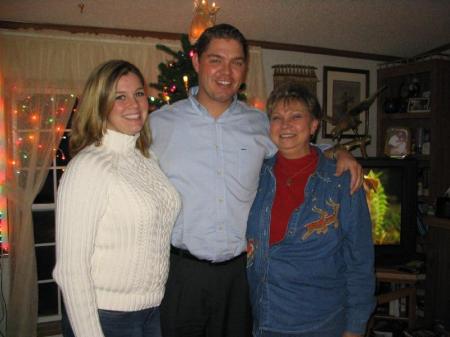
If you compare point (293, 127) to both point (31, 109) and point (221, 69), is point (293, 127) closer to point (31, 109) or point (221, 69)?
point (221, 69)

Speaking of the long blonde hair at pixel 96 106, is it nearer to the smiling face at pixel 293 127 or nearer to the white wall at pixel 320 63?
the smiling face at pixel 293 127

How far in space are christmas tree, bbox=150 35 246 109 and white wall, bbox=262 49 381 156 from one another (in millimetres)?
1514


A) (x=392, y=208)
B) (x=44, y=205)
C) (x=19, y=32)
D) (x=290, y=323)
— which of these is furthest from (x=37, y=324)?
(x=392, y=208)

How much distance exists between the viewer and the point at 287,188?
151cm

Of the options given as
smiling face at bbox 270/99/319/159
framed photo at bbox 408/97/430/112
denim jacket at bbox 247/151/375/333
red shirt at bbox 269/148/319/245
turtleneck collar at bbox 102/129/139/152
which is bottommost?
denim jacket at bbox 247/151/375/333

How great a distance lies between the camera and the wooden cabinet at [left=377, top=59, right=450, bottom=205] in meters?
3.49

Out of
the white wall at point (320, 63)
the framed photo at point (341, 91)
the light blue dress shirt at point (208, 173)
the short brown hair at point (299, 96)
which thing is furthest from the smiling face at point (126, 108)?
the framed photo at point (341, 91)

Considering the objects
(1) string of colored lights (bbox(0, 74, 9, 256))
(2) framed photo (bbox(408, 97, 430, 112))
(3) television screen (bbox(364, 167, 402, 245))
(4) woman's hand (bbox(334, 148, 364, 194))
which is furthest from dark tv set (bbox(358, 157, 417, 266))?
(1) string of colored lights (bbox(0, 74, 9, 256))

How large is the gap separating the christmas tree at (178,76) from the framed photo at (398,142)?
88.4 inches

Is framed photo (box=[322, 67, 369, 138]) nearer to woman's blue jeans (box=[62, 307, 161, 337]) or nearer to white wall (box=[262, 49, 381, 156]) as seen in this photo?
white wall (box=[262, 49, 381, 156])

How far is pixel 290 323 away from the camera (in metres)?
1.41

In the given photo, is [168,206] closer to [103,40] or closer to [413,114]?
[103,40]

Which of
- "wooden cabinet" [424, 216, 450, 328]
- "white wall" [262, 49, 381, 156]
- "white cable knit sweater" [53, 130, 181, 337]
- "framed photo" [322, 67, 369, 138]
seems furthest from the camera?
"framed photo" [322, 67, 369, 138]

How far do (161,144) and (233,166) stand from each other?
0.38 m
